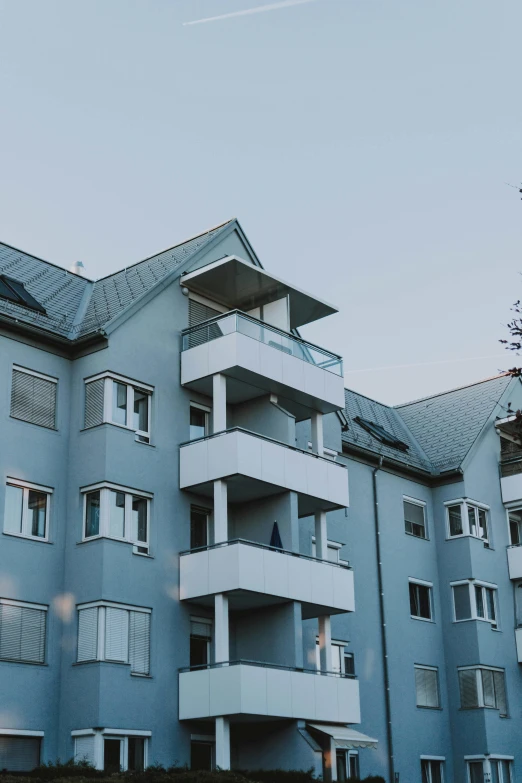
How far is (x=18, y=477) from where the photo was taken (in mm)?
26094

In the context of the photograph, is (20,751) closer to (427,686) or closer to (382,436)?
(427,686)

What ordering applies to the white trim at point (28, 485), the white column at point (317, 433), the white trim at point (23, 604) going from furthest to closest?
the white column at point (317, 433) < the white trim at point (28, 485) < the white trim at point (23, 604)

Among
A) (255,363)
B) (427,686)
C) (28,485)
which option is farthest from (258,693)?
(427,686)

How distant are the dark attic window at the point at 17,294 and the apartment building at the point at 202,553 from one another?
0.11 m

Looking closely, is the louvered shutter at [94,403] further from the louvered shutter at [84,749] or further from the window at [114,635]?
the louvered shutter at [84,749]

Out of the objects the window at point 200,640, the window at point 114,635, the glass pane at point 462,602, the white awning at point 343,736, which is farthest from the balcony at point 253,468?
the glass pane at point 462,602

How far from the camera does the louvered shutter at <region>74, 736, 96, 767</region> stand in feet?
80.4

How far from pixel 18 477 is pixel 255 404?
802cm

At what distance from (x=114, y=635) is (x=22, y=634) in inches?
84.9

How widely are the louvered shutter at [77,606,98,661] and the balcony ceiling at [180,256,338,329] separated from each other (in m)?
9.93

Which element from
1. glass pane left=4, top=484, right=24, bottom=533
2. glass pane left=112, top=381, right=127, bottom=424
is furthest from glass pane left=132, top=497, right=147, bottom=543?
glass pane left=4, top=484, right=24, bottom=533

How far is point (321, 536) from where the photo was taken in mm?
31172

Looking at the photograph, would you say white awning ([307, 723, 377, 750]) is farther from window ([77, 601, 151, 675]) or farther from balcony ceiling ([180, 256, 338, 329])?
balcony ceiling ([180, 256, 338, 329])

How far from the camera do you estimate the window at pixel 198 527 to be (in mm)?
29516
